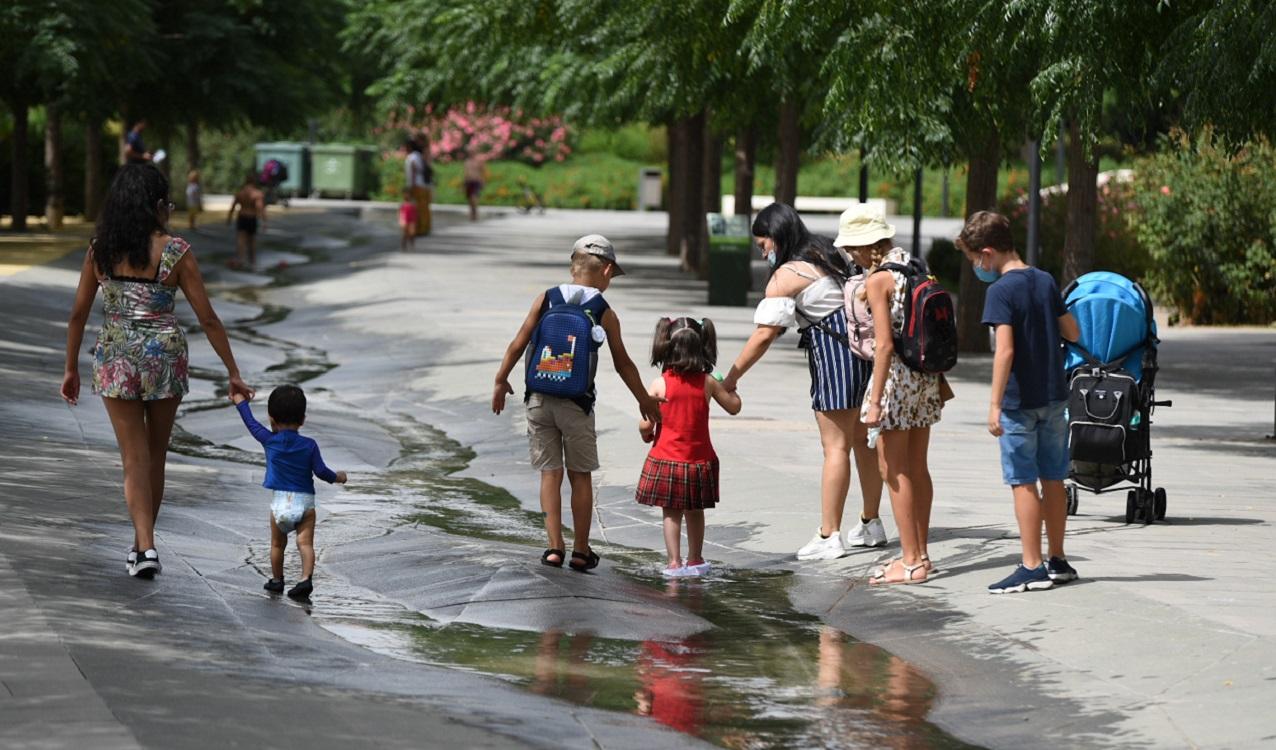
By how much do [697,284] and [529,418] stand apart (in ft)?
76.7

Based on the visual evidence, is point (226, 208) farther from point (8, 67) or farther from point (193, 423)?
point (193, 423)

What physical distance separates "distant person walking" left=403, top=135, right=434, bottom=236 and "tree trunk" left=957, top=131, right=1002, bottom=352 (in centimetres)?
2024

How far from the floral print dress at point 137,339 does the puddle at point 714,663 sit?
1247 mm

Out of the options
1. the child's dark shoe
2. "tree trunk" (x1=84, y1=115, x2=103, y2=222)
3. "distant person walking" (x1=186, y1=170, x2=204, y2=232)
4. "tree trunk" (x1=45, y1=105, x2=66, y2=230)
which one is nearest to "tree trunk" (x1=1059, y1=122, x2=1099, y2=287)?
the child's dark shoe

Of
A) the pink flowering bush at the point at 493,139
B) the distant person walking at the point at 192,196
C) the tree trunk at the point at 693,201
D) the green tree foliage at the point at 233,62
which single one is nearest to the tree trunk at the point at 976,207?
the tree trunk at the point at 693,201

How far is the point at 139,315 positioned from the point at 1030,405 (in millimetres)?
3978

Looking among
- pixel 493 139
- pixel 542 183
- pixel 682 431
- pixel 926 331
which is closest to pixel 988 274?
pixel 926 331

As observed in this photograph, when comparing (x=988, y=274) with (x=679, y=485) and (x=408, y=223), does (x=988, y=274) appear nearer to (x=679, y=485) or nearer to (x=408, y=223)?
(x=679, y=485)

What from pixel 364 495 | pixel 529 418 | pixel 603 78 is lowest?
pixel 364 495

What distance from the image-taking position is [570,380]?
9.65m

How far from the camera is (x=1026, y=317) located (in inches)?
358

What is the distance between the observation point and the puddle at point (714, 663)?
7.01 meters

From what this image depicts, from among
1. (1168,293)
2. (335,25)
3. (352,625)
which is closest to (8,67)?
(335,25)

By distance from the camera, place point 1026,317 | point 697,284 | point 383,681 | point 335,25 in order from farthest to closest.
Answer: point 335,25
point 697,284
point 1026,317
point 383,681
